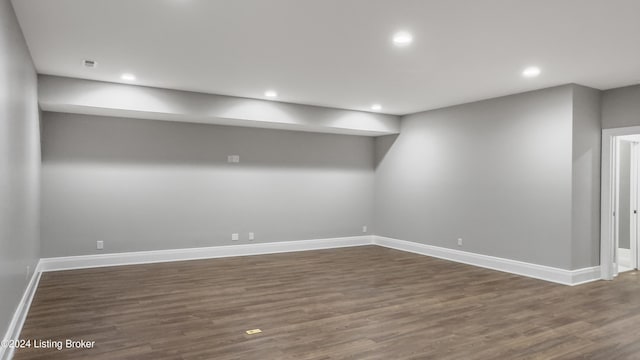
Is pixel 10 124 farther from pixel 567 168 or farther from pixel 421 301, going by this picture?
pixel 567 168

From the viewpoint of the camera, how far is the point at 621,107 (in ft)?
17.5

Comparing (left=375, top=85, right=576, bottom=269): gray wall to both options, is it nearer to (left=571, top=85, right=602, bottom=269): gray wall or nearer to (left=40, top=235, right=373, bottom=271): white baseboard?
(left=571, top=85, right=602, bottom=269): gray wall

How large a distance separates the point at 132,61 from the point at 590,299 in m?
5.71

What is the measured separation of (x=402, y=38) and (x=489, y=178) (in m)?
3.44

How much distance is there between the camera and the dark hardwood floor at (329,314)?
3.07 metres

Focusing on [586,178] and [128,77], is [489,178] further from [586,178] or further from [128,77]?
[128,77]

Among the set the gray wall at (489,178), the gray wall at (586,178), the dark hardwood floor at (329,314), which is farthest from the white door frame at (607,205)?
the gray wall at (489,178)

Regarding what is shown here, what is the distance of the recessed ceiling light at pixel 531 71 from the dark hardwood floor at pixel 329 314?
8.41 ft

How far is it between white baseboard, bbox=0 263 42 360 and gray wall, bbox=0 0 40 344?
0.08 m

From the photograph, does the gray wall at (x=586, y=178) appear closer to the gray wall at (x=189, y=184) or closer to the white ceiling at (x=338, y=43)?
the white ceiling at (x=338, y=43)

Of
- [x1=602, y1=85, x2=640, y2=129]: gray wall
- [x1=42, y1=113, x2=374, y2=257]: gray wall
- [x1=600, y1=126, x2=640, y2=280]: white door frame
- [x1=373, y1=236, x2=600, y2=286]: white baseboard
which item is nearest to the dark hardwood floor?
[x1=373, y1=236, x2=600, y2=286]: white baseboard

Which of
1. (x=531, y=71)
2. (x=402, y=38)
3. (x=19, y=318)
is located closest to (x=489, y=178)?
(x=531, y=71)

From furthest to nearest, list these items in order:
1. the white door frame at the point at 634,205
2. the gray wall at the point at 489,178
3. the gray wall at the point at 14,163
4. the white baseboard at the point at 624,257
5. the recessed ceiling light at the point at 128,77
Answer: the white baseboard at the point at 624,257, the white door frame at the point at 634,205, the gray wall at the point at 489,178, the recessed ceiling light at the point at 128,77, the gray wall at the point at 14,163

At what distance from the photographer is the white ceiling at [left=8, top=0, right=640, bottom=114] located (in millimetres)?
3043
